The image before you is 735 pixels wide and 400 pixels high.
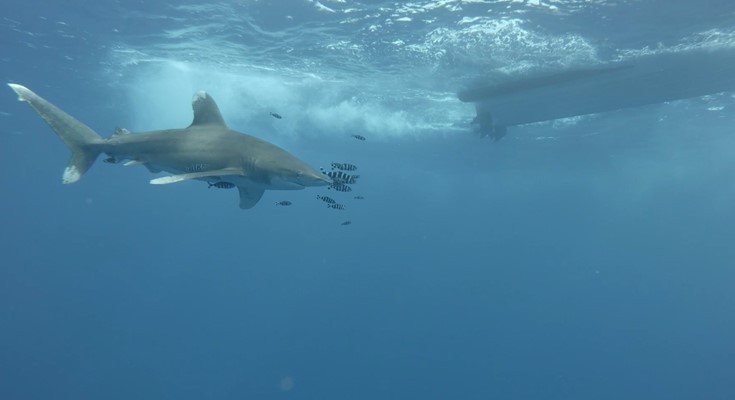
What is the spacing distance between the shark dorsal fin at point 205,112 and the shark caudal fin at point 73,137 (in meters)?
1.44

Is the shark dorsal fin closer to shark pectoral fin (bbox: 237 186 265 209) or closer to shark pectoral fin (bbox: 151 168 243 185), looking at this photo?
shark pectoral fin (bbox: 237 186 265 209)

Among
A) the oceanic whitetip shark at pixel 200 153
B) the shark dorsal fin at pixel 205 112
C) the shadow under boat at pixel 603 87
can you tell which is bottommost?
the oceanic whitetip shark at pixel 200 153

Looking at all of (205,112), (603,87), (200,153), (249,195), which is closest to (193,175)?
(200,153)

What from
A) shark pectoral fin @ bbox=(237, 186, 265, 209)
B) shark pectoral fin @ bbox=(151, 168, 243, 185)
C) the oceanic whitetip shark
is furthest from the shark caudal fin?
shark pectoral fin @ bbox=(237, 186, 265, 209)

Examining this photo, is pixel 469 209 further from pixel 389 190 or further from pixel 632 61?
pixel 632 61

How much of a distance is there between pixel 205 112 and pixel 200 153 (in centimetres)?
100

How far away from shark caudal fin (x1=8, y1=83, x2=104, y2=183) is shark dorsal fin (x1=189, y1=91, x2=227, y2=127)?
1437 mm

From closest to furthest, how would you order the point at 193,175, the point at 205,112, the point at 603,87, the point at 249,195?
1. the point at 193,175
2. the point at 205,112
3. the point at 249,195
4. the point at 603,87

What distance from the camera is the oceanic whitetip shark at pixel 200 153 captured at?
5.54 metres

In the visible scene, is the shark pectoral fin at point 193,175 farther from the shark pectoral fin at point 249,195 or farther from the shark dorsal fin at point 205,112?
the shark dorsal fin at point 205,112

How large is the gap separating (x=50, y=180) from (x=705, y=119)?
301ft

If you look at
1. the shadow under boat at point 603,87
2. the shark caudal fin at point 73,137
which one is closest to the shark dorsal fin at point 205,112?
the shark caudal fin at point 73,137

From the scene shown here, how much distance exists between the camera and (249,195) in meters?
6.93

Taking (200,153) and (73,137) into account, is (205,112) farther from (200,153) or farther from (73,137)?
(73,137)
